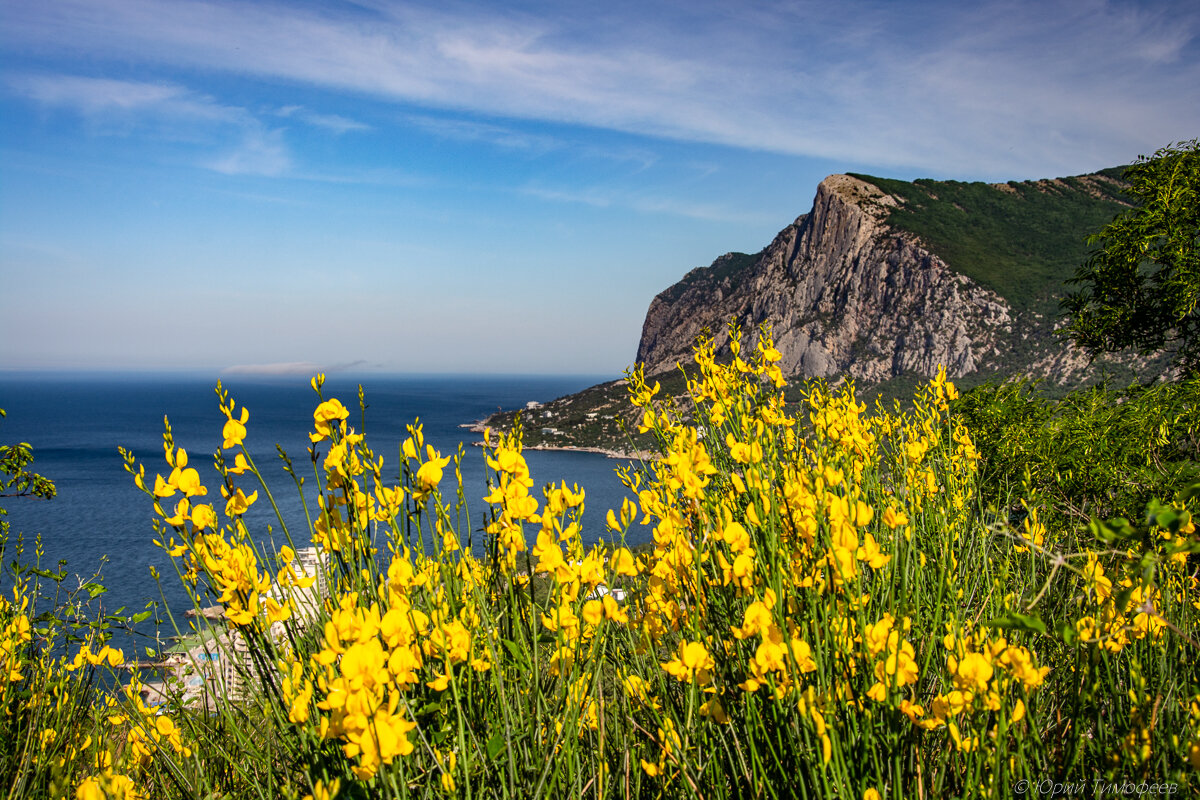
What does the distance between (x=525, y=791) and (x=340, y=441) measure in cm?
96

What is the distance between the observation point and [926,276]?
211 feet

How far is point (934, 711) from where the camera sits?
116cm

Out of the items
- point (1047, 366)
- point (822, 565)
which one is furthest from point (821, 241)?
point (822, 565)

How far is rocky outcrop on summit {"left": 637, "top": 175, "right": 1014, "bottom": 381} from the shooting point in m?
57.1

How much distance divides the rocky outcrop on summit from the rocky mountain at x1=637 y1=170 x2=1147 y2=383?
0.15 meters

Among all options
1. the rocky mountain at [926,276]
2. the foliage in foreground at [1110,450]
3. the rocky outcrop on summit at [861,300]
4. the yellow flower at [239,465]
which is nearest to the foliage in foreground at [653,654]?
the yellow flower at [239,465]

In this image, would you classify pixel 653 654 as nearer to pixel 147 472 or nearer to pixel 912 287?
pixel 147 472

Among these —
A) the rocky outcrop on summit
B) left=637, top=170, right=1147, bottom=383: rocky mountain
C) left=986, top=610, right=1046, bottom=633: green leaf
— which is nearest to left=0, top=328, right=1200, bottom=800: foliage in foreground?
left=986, top=610, right=1046, bottom=633: green leaf

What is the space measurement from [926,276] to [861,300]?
8.37 meters

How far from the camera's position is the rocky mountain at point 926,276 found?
53844 millimetres

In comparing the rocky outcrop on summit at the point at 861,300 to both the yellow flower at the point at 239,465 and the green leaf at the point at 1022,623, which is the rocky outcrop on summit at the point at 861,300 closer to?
the yellow flower at the point at 239,465

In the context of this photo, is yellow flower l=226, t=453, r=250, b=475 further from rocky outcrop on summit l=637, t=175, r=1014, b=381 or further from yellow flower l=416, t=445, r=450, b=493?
rocky outcrop on summit l=637, t=175, r=1014, b=381

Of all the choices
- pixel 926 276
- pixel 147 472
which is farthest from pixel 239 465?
pixel 926 276

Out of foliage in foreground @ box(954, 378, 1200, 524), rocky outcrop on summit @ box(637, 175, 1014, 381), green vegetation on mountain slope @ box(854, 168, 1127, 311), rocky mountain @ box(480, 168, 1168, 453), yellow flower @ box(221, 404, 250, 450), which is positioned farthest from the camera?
green vegetation on mountain slope @ box(854, 168, 1127, 311)
